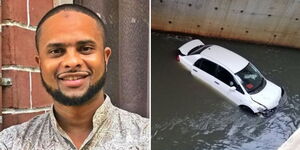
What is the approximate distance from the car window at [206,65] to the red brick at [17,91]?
546mm

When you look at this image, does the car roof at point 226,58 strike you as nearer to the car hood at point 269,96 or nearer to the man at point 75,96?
the car hood at point 269,96

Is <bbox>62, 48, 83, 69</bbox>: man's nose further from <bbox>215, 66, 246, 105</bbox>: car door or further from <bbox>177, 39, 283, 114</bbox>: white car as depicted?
<bbox>215, 66, 246, 105</bbox>: car door

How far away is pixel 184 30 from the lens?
0.94m

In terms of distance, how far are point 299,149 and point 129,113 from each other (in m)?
0.37

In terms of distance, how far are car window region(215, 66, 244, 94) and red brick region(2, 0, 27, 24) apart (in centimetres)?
62

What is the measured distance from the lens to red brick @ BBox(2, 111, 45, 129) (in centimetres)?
53

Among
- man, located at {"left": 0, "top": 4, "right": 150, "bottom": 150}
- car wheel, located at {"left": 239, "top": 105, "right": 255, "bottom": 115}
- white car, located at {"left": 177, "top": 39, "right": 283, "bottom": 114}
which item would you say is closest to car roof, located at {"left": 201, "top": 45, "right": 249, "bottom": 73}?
white car, located at {"left": 177, "top": 39, "right": 283, "bottom": 114}

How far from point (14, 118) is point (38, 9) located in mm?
163

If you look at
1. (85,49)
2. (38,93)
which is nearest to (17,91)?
(38,93)

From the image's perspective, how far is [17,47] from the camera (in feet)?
1.67

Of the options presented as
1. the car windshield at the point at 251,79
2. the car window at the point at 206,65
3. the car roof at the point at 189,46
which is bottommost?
the car windshield at the point at 251,79

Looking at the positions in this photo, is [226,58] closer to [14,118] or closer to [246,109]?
[246,109]

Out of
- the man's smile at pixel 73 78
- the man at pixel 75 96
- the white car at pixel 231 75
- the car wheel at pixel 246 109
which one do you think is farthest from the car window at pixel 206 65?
the man's smile at pixel 73 78

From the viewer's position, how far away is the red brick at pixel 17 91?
1.67ft
